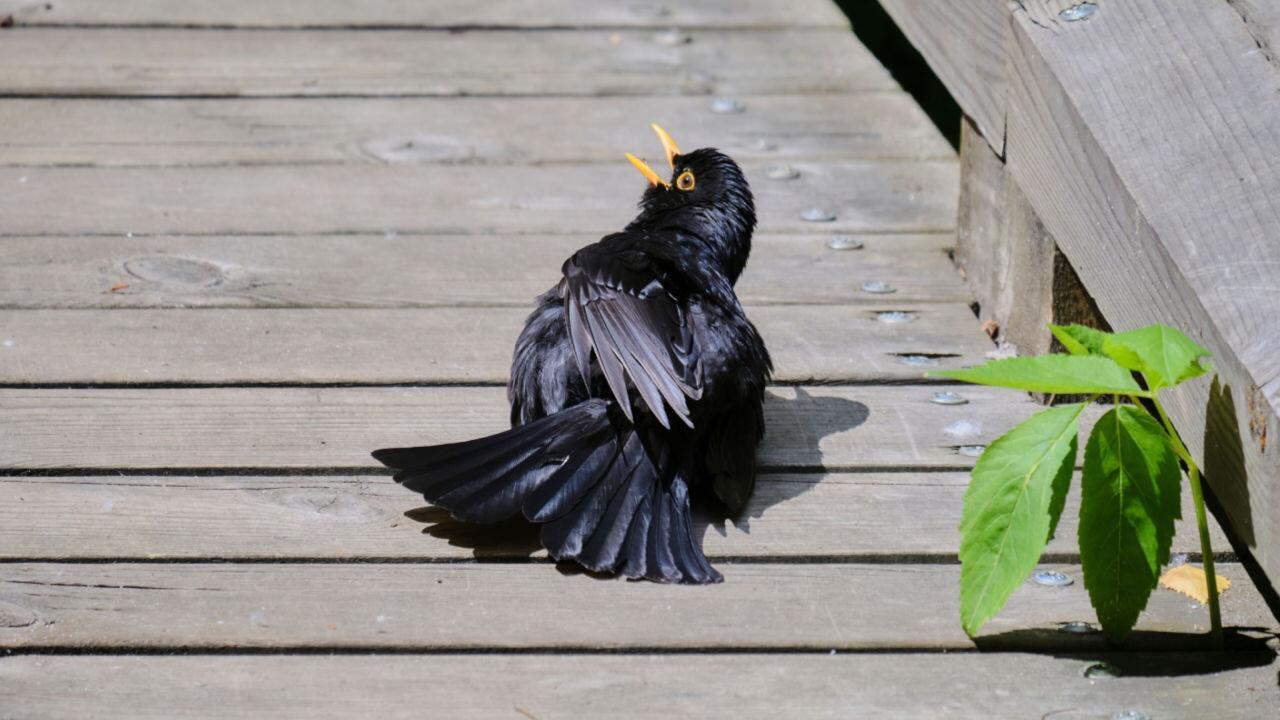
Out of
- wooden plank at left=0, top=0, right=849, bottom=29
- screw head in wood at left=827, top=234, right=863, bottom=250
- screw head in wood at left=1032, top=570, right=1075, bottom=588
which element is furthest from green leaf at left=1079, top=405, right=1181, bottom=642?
wooden plank at left=0, top=0, right=849, bottom=29

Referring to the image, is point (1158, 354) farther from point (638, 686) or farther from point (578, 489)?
point (578, 489)

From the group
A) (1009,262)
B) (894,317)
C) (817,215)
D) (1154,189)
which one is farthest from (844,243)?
(1154,189)

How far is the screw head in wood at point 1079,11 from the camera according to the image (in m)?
3.01

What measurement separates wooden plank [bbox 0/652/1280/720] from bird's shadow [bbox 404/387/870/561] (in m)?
0.34

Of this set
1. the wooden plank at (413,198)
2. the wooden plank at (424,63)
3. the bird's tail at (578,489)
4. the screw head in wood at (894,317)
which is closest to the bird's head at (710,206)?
the screw head in wood at (894,317)

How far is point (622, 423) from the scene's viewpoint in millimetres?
2785

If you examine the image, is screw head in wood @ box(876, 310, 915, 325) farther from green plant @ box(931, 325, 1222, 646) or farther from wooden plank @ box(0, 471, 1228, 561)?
green plant @ box(931, 325, 1222, 646)

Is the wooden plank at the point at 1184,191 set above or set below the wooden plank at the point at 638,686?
above

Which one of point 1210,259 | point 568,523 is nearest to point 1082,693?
point 1210,259

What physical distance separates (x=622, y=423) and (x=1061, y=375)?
87 cm

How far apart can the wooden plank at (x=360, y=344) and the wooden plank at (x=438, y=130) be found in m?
1.04

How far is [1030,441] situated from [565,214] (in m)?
2.12

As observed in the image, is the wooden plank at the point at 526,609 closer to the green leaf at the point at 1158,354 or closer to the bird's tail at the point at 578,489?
the bird's tail at the point at 578,489

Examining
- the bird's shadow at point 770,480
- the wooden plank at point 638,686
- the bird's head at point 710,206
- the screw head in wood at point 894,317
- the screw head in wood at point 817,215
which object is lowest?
the screw head in wood at point 817,215
